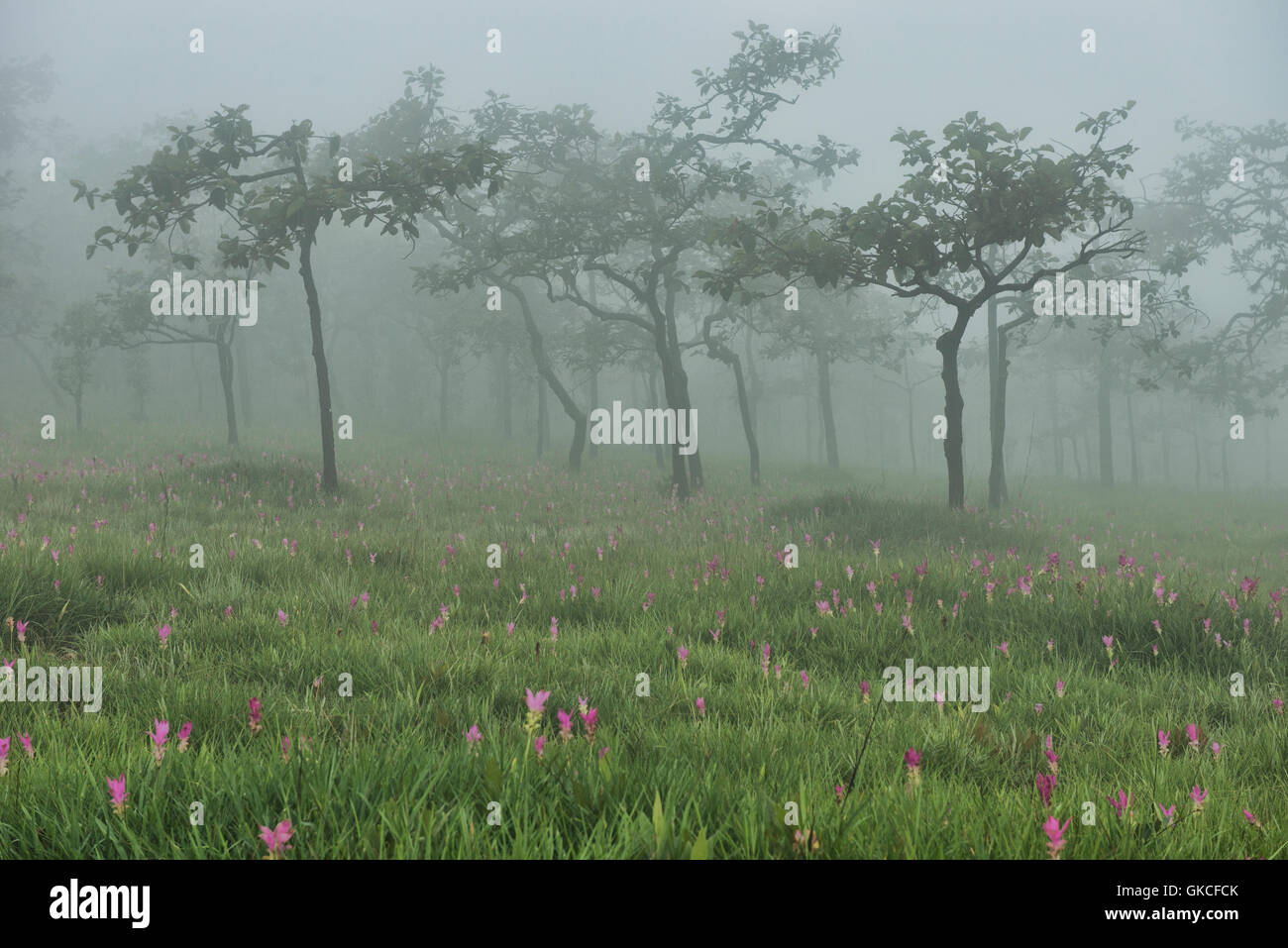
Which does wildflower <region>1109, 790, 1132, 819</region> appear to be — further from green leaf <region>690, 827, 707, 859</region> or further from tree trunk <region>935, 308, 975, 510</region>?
A: tree trunk <region>935, 308, 975, 510</region>

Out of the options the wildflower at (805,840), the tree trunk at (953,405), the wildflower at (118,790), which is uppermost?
the tree trunk at (953,405)

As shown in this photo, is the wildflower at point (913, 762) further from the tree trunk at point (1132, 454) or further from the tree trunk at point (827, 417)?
the tree trunk at point (1132, 454)

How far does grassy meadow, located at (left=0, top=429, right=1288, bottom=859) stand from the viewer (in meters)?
2.06

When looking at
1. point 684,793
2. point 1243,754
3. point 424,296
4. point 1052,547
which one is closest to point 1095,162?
point 1052,547

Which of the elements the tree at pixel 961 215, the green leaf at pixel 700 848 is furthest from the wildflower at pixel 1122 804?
the tree at pixel 961 215

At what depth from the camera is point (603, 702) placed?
349 cm

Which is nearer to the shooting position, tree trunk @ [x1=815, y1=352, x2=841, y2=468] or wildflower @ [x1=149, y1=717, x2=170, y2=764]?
wildflower @ [x1=149, y1=717, x2=170, y2=764]

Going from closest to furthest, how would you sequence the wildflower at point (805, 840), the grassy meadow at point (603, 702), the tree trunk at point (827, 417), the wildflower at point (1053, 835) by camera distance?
the wildflower at point (1053, 835)
the wildflower at point (805, 840)
the grassy meadow at point (603, 702)
the tree trunk at point (827, 417)

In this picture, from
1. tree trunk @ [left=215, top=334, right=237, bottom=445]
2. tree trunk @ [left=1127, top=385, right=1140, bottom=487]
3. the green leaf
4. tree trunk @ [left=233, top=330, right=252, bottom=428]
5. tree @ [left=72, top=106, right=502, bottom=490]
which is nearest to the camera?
the green leaf

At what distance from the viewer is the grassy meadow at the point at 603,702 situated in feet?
6.75

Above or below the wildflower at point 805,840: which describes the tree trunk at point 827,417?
above

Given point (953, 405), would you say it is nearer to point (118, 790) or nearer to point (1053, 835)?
point (1053, 835)

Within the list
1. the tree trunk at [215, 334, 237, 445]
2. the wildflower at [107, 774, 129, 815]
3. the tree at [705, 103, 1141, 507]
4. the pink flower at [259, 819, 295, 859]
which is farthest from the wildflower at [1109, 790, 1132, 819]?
the tree trunk at [215, 334, 237, 445]

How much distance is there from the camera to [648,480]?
2019cm
